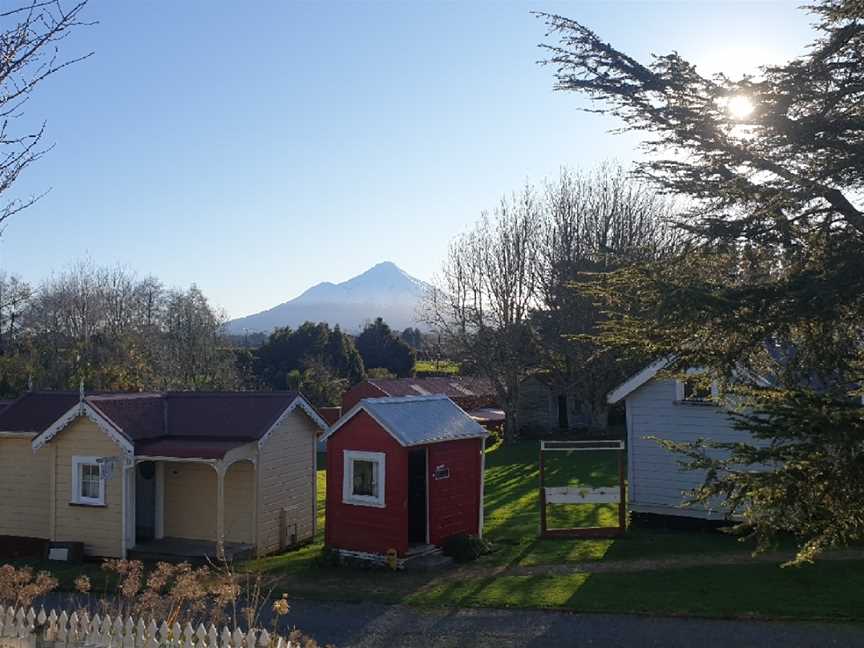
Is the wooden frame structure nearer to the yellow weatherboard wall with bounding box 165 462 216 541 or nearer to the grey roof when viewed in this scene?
the grey roof

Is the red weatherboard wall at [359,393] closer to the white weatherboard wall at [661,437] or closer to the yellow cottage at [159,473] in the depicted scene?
the yellow cottage at [159,473]

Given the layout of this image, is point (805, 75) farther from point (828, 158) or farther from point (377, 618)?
point (377, 618)

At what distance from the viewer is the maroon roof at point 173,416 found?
63.4 feet

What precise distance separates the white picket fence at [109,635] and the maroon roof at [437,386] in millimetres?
30873

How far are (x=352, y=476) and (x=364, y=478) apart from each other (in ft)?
0.99

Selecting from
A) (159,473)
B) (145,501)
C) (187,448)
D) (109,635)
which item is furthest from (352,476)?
(109,635)

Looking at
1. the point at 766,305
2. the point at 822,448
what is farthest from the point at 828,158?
the point at 822,448

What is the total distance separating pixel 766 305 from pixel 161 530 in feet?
54.3

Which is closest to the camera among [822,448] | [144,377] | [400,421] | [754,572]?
[822,448]

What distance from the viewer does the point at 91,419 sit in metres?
19.3

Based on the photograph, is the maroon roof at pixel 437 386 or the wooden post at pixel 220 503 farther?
the maroon roof at pixel 437 386

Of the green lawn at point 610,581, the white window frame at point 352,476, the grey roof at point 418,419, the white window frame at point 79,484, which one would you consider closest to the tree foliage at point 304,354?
the white window frame at point 79,484

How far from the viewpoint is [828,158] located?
8.03 m

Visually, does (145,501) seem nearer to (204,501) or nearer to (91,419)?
(204,501)
